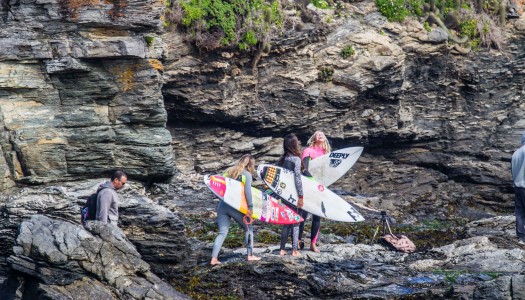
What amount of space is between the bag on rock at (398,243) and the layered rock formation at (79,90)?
14.7ft

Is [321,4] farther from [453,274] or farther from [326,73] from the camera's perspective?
[453,274]

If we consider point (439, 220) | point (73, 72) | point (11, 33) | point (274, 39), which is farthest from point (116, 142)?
point (439, 220)

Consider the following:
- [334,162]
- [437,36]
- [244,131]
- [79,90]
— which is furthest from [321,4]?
[79,90]

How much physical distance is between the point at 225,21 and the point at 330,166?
233 inches

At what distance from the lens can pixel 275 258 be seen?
16750 millimetres

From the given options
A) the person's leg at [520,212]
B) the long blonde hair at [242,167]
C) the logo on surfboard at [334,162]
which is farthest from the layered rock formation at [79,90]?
the person's leg at [520,212]

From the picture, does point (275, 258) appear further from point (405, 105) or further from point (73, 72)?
point (405, 105)

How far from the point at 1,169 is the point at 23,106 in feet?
4.07

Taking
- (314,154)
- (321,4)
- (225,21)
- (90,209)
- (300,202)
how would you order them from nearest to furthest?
1. (90,209)
2. (300,202)
3. (314,154)
4. (225,21)
5. (321,4)

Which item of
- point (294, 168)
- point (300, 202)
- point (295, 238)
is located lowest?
point (295, 238)

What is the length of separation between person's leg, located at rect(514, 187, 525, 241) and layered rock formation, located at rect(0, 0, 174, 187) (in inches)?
265

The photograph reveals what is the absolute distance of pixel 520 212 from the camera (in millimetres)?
18875

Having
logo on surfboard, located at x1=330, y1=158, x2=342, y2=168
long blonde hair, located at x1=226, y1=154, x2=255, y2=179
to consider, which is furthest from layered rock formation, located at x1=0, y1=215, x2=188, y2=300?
logo on surfboard, located at x1=330, y1=158, x2=342, y2=168

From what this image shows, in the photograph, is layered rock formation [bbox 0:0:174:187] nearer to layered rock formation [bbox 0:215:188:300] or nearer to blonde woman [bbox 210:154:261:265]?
blonde woman [bbox 210:154:261:265]
